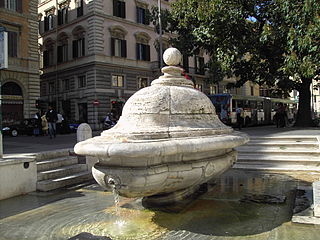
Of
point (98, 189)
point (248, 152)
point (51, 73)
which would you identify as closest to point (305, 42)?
point (248, 152)

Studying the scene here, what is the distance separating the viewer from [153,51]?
35.6 m

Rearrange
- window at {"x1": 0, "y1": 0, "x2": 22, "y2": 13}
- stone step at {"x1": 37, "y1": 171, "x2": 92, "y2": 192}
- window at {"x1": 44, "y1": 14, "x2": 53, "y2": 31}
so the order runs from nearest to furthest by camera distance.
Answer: stone step at {"x1": 37, "y1": 171, "x2": 92, "y2": 192} < window at {"x1": 0, "y1": 0, "x2": 22, "y2": 13} < window at {"x1": 44, "y1": 14, "x2": 53, "y2": 31}

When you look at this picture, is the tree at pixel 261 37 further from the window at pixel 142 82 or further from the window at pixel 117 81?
the window at pixel 142 82

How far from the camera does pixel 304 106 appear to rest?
56.5 ft

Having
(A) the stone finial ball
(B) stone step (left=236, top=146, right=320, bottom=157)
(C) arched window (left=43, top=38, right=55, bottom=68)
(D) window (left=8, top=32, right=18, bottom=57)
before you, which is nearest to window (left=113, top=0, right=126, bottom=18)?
(C) arched window (left=43, top=38, right=55, bottom=68)

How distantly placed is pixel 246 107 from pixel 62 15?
21.7m

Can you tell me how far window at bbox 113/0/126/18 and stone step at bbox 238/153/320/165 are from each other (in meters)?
26.6

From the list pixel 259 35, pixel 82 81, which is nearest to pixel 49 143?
pixel 259 35

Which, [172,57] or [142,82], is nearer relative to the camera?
[172,57]

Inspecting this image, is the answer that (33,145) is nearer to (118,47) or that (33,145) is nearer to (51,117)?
(51,117)

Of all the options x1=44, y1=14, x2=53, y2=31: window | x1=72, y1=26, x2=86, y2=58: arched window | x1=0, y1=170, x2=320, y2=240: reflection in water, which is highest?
x1=44, y1=14, x2=53, y2=31: window

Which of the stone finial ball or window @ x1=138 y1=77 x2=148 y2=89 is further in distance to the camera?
window @ x1=138 y1=77 x2=148 y2=89

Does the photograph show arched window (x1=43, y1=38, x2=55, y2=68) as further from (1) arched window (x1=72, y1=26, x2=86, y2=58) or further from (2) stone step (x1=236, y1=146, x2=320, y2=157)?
(2) stone step (x1=236, y1=146, x2=320, y2=157)

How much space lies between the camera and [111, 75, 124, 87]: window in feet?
103
